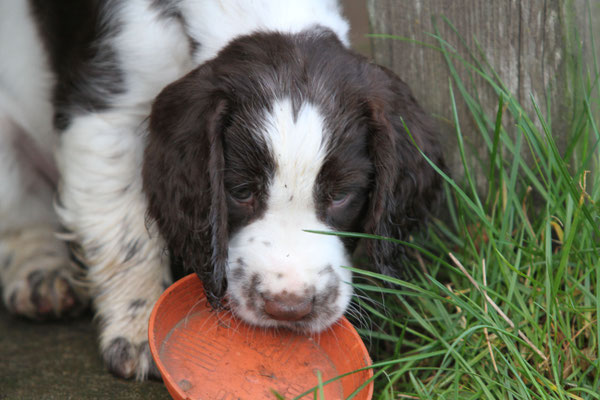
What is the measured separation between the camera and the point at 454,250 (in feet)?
11.3

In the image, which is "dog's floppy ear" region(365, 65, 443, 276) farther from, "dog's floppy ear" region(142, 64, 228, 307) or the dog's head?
"dog's floppy ear" region(142, 64, 228, 307)

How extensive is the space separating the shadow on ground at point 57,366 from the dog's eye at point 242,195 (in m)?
0.83

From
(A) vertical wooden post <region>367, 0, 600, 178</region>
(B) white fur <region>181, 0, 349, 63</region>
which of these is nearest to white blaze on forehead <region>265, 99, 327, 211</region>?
(B) white fur <region>181, 0, 349, 63</region>

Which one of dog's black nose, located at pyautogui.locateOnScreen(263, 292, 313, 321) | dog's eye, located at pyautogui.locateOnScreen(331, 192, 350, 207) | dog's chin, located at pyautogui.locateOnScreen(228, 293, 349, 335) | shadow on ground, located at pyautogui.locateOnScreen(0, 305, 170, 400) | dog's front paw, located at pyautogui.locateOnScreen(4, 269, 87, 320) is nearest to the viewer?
dog's black nose, located at pyautogui.locateOnScreen(263, 292, 313, 321)

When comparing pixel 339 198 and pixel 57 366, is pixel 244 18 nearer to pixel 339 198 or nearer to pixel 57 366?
pixel 339 198

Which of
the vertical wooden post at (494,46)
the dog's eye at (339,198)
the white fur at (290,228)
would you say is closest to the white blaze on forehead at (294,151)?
the white fur at (290,228)

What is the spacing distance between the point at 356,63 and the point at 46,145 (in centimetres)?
196

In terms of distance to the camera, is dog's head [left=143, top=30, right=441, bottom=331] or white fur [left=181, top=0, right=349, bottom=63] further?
white fur [left=181, top=0, right=349, bottom=63]

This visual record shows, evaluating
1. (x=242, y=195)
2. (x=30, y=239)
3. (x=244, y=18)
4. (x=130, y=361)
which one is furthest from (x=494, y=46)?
(x=30, y=239)

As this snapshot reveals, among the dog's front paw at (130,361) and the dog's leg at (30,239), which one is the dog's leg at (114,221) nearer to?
the dog's front paw at (130,361)

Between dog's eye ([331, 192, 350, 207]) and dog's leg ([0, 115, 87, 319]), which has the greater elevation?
dog's eye ([331, 192, 350, 207])

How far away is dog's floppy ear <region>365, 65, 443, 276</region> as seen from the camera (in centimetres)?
275

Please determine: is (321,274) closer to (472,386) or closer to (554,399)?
(472,386)

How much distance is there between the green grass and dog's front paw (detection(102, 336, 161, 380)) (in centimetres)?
87
